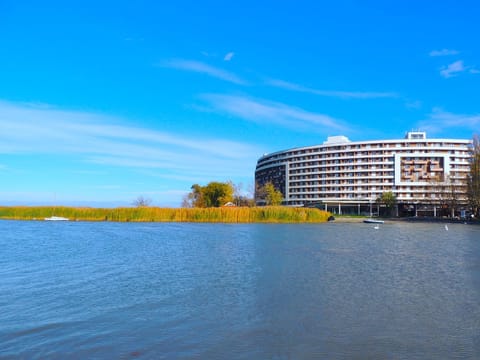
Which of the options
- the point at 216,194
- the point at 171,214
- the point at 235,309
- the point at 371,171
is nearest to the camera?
the point at 235,309

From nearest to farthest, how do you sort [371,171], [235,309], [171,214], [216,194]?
[235,309] < [171,214] < [216,194] < [371,171]

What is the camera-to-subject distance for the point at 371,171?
141m

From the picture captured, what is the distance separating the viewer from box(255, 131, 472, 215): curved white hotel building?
13400cm

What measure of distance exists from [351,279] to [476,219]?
89.6m

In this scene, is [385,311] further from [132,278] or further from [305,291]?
[132,278]

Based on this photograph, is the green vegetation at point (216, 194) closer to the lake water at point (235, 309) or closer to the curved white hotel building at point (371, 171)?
the curved white hotel building at point (371, 171)

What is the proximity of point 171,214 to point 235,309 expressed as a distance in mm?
59948

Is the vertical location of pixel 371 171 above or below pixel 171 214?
above

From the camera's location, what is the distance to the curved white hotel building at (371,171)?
134 m

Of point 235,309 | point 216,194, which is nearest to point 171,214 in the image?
point 216,194

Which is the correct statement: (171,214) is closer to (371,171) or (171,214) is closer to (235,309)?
(235,309)

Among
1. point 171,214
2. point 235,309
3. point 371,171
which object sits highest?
point 371,171

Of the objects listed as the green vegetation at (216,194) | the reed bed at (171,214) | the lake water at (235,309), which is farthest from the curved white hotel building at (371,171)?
the lake water at (235,309)

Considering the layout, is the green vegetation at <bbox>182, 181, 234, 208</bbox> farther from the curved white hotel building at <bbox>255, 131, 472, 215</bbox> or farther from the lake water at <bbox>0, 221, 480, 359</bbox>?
the lake water at <bbox>0, 221, 480, 359</bbox>
